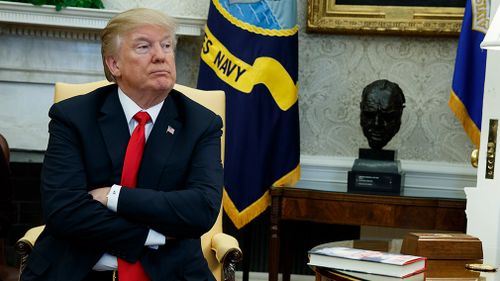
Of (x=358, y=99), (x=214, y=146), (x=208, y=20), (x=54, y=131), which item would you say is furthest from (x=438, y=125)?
(x=54, y=131)

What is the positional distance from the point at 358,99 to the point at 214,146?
2.26 metres

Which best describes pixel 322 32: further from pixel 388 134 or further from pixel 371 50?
pixel 388 134

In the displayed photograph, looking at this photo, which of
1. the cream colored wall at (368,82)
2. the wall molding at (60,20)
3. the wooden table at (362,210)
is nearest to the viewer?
the wooden table at (362,210)

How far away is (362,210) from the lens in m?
3.98

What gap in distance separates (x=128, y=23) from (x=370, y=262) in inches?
40.5

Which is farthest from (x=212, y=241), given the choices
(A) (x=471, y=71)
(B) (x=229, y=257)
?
(A) (x=471, y=71)

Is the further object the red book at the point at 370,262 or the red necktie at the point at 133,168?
the red necktie at the point at 133,168

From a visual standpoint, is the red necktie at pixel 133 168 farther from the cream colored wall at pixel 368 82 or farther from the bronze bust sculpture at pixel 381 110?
the cream colored wall at pixel 368 82

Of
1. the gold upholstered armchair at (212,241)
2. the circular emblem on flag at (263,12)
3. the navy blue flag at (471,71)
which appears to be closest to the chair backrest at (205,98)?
the gold upholstered armchair at (212,241)

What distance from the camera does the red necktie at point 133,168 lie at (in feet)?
7.54

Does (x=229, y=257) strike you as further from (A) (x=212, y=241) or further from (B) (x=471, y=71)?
(B) (x=471, y=71)

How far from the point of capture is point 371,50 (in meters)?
4.60

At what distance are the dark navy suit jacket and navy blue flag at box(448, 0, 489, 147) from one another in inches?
76.9

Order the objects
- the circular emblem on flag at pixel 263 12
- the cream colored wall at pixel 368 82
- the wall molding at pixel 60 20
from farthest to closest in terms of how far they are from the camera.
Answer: the cream colored wall at pixel 368 82
the wall molding at pixel 60 20
the circular emblem on flag at pixel 263 12
